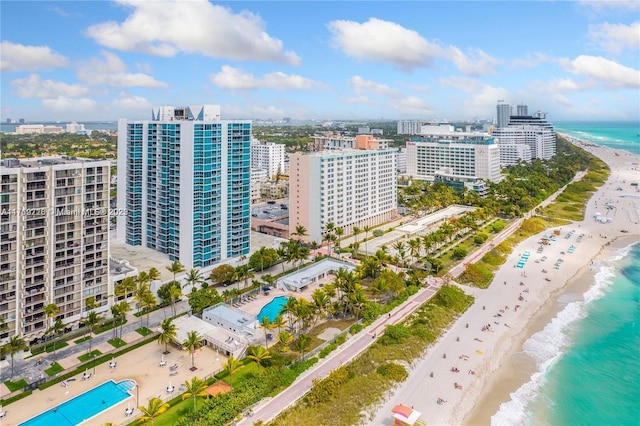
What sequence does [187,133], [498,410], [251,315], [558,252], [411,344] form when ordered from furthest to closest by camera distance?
[558,252] → [187,133] → [251,315] → [411,344] → [498,410]

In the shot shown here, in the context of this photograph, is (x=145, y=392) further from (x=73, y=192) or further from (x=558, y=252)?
(x=558, y=252)

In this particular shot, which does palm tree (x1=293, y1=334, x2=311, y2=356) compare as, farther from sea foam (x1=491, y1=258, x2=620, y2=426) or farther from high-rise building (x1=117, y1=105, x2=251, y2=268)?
high-rise building (x1=117, y1=105, x2=251, y2=268)

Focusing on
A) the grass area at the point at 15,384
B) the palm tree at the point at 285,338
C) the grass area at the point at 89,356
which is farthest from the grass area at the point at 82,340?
the palm tree at the point at 285,338

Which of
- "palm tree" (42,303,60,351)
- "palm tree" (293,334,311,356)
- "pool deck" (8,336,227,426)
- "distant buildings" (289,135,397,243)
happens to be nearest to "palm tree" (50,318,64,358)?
"palm tree" (42,303,60,351)

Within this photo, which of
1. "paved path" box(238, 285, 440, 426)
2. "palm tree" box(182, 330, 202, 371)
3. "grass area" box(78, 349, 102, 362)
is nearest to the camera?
"paved path" box(238, 285, 440, 426)

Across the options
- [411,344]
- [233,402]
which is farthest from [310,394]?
[411,344]

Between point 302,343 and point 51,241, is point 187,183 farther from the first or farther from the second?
point 302,343

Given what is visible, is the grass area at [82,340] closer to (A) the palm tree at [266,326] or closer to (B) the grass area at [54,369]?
(B) the grass area at [54,369]
